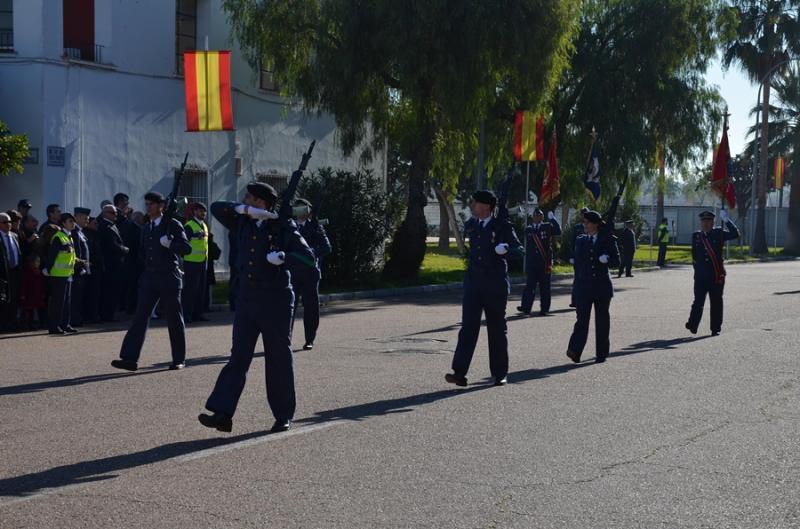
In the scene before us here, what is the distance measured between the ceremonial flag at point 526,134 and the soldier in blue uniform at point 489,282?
18.9 metres

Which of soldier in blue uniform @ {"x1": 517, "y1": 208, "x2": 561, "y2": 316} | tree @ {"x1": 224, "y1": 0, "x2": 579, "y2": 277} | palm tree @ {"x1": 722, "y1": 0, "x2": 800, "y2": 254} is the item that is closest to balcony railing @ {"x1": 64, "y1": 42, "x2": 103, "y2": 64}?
tree @ {"x1": 224, "y1": 0, "x2": 579, "y2": 277}

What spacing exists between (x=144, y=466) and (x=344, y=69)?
1979cm

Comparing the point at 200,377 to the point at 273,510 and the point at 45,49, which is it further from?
the point at 45,49

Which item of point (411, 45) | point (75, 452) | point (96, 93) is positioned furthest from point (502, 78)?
point (75, 452)

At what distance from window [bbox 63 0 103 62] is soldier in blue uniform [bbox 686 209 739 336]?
43.4 ft

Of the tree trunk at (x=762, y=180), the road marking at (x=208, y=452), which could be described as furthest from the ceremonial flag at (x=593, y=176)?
the tree trunk at (x=762, y=180)

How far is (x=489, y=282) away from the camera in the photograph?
36.6 feet

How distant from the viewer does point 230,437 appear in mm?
8352

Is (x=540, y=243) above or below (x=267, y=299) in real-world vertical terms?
above

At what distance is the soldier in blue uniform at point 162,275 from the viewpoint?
39.5 ft

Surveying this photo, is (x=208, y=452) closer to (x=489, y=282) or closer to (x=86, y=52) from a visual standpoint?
(x=489, y=282)

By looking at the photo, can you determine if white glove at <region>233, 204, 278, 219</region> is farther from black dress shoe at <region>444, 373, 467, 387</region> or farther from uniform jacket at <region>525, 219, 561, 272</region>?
uniform jacket at <region>525, 219, 561, 272</region>

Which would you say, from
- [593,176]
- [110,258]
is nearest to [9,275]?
[110,258]

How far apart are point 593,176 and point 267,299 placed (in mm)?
24829
